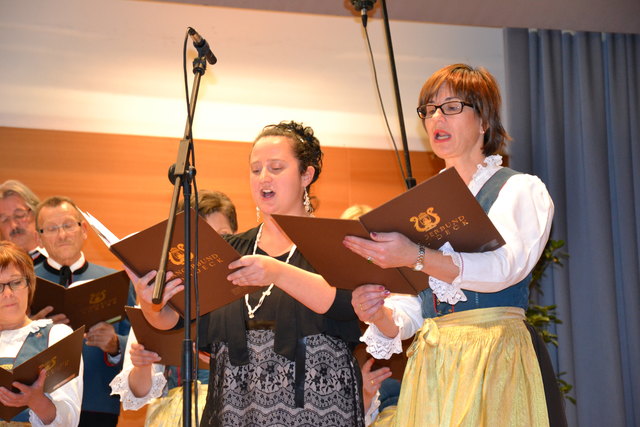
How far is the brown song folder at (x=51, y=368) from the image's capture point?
274cm

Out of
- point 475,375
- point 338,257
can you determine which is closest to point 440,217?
point 338,257

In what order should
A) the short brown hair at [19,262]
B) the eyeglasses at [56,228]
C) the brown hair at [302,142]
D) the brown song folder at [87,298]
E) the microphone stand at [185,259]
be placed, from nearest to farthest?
1. the microphone stand at [185,259]
2. the brown hair at [302,142]
3. the short brown hair at [19,262]
4. the brown song folder at [87,298]
5. the eyeglasses at [56,228]

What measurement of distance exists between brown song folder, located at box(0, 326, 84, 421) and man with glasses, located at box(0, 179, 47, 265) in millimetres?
1452

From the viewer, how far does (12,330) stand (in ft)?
10.3

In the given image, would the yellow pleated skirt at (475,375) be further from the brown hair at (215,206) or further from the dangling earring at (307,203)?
the brown hair at (215,206)

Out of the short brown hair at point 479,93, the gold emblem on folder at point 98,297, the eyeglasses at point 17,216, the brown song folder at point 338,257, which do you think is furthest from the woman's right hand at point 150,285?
the eyeglasses at point 17,216

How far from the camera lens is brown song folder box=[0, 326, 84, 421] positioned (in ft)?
9.00

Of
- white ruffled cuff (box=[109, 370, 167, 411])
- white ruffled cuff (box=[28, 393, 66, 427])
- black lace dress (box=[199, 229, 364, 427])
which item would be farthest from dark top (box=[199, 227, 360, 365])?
white ruffled cuff (box=[28, 393, 66, 427])

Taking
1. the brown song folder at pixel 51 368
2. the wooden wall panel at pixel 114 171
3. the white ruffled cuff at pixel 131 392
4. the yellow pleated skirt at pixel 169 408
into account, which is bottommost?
the yellow pleated skirt at pixel 169 408

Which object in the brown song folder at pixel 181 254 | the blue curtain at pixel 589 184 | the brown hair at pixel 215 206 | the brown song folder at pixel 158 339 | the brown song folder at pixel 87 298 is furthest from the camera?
the blue curtain at pixel 589 184

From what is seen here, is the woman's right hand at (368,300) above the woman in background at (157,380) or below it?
above

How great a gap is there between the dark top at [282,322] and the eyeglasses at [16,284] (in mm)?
1076

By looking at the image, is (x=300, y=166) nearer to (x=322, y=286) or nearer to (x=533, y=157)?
(x=322, y=286)

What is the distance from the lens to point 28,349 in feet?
10.1
